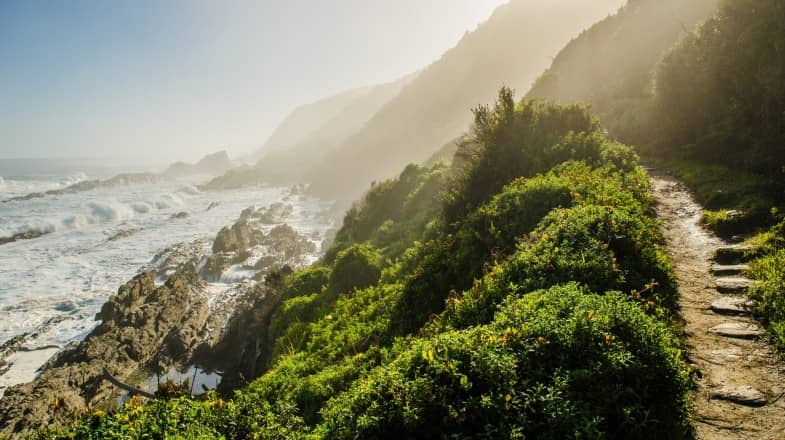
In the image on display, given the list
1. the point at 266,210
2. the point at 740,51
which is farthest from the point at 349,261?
the point at 266,210

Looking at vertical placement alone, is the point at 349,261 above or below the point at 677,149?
below

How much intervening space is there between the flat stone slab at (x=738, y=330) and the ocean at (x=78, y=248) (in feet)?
103

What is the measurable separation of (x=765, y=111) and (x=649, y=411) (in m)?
13.4

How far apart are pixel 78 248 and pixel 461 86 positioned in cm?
11952

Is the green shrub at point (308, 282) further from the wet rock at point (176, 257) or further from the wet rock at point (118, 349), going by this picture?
the wet rock at point (176, 257)

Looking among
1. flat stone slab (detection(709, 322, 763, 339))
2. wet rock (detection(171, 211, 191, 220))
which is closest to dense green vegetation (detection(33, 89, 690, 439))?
flat stone slab (detection(709, 322, 763, 339))

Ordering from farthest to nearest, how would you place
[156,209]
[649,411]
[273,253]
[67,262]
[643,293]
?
1. [156,209]
2. [273,253]
3. [67,262]
4. [643,293]
5. [649,411]

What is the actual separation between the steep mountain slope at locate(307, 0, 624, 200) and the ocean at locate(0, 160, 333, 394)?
3491 centimetres

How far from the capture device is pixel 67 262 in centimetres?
3941

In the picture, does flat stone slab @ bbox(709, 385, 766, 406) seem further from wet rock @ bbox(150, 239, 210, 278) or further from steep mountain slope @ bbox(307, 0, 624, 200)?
steep mountain slope @ bbox(307, 0, 624, 200)

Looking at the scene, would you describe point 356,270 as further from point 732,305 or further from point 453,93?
point 453,93

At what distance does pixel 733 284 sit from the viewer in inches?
260

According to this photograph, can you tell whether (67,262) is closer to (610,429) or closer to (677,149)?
(610,429)

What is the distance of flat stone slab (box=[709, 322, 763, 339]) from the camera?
17.9 ft
